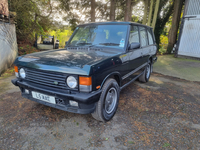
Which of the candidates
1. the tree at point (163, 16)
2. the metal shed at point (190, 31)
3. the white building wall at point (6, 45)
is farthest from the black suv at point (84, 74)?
the tree at point (163, 16)

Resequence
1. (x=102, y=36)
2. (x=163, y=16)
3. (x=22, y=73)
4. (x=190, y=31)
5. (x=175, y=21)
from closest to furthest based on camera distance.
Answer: (x=22, y=73), (x=102, y=36), (x=190, y=31), (x=175, y=21), (x=163, y=16)

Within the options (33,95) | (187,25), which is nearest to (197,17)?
(187,25)

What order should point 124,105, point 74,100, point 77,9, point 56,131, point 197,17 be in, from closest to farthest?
point 74,100 → point 56,131 → point 124,105 → point 197,17 → point 77,9

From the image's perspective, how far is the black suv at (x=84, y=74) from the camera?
1983mm

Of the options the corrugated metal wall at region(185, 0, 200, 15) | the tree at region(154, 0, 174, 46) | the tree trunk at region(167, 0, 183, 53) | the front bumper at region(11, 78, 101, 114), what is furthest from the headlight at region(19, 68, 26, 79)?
the tree at region(154, 0, 174, 46)

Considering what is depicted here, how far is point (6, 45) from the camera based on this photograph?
19.1 feet

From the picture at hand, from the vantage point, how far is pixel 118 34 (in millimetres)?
3008

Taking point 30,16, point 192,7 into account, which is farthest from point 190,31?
point 30,16

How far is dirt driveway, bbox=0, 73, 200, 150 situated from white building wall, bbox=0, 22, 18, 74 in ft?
8.52

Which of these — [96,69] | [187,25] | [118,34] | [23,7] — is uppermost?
[23,7]

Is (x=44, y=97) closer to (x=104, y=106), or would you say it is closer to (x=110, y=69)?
(x=104, y=106)

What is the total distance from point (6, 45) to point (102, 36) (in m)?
4.93

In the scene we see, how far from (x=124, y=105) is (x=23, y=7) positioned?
9.33 meters

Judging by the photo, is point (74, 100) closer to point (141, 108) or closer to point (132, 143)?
point (132, 143)
